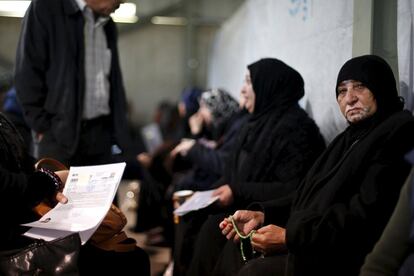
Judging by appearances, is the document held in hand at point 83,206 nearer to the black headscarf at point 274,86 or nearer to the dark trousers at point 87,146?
the dark trousers at point 87,146

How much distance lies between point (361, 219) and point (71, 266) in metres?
0.90

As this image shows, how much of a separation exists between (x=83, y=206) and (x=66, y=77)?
0.94m

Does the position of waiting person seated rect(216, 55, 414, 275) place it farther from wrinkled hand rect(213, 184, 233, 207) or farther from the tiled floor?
the tiled floor

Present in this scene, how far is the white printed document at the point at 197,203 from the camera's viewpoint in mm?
2549

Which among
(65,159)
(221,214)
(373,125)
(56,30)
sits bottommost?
(221,214)

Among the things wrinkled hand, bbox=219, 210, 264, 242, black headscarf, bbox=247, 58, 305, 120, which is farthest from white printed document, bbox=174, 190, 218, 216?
black headscarf, bbox=247, 58, 305, 120

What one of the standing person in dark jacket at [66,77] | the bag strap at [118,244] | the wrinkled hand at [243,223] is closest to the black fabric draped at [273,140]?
the wrinkled hand at [243,223]

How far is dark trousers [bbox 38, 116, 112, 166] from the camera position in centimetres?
280

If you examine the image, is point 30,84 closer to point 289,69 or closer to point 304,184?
point 289,69

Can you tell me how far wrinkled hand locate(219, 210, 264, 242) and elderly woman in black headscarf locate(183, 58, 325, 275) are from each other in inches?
4.5

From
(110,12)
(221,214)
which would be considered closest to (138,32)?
(110,12)

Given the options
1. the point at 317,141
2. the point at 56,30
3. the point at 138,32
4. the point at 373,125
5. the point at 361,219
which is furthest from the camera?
the point at 138,32

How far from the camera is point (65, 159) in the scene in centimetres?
281

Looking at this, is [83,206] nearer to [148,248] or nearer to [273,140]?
[273,140]
